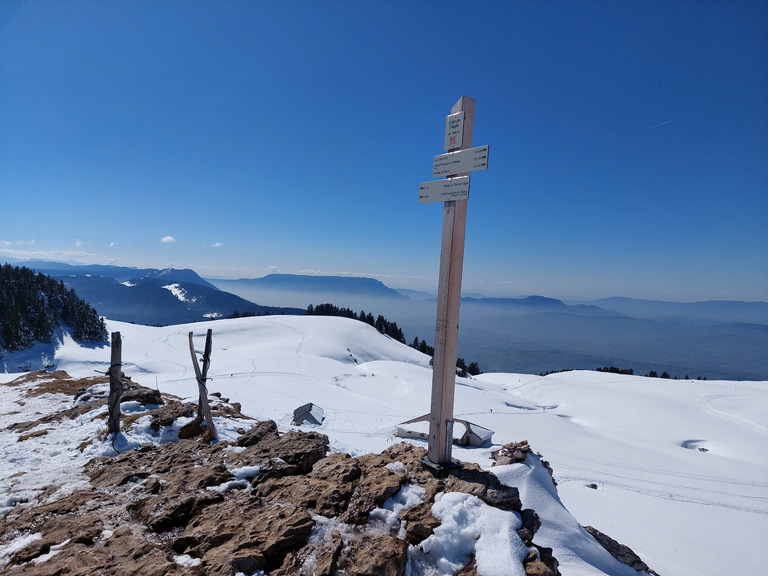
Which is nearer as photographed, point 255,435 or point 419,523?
point 419,523

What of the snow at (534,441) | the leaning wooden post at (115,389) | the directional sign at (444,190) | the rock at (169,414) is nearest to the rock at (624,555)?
the snow at (534,441)

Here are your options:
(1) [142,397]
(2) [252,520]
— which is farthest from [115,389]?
(2) [252,520]

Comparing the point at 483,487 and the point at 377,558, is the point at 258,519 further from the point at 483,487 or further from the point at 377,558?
the point at 483,487

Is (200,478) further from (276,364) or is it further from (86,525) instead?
(276,364)

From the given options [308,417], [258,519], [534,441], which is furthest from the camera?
[534,441]

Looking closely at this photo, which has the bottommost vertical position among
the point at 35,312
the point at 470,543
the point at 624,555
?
the point at 35,312

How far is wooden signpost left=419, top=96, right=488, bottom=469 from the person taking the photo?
15.6ft

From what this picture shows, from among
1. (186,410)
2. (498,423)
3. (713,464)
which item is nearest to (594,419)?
(713,464)

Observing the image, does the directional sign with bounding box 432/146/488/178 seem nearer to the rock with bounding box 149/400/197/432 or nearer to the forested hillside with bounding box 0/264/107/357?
the rock with bounding box 149/400/197/432

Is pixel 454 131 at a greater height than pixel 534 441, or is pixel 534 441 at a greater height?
pixel 454 131

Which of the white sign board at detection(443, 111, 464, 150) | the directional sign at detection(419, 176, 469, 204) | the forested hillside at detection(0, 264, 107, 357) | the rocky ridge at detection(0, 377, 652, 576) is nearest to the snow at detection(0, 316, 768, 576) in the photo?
the rocky ridge at detection(0, 377, 652, 576)

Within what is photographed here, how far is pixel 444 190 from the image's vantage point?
4.75 m

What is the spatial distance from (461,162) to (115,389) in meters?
10.00

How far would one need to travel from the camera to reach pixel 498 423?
25.1 m
